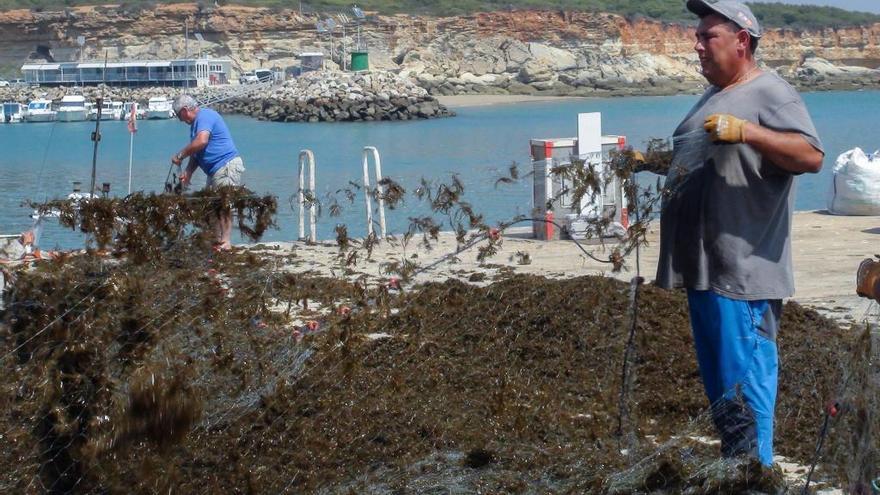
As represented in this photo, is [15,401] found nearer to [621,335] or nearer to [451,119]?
[621,335]

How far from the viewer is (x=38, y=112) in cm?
7538

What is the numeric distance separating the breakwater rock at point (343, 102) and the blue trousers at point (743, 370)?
63555mm

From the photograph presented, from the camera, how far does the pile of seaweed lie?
13.3 ft

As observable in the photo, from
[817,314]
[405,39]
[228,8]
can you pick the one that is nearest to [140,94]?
[228,8]

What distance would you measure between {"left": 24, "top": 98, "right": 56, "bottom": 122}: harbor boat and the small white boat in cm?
41

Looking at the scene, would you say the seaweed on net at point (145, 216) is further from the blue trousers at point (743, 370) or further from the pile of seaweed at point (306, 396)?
the blue trousers at point (743, 370)

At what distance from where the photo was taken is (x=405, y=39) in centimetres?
10881

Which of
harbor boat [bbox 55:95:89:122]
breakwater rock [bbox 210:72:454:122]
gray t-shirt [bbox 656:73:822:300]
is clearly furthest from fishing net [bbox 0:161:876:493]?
harbor boat [bbox 55:95:89:122]

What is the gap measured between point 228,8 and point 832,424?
344ft

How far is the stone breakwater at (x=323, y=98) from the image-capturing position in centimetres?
6856

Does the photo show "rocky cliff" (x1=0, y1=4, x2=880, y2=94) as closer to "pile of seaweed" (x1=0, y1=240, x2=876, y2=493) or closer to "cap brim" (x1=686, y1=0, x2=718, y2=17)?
"pile of seaweed" (x1=0, y1=240, x2=876, y2=493)

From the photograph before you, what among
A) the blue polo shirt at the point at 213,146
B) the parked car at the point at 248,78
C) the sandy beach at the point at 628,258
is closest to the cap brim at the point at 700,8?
the sandy beach at the point at 628,258

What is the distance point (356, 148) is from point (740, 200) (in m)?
42.8

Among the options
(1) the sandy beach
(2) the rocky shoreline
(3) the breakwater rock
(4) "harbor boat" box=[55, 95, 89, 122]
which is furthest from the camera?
(4) "harbor boat" box=[55, 95, 89, 122]
